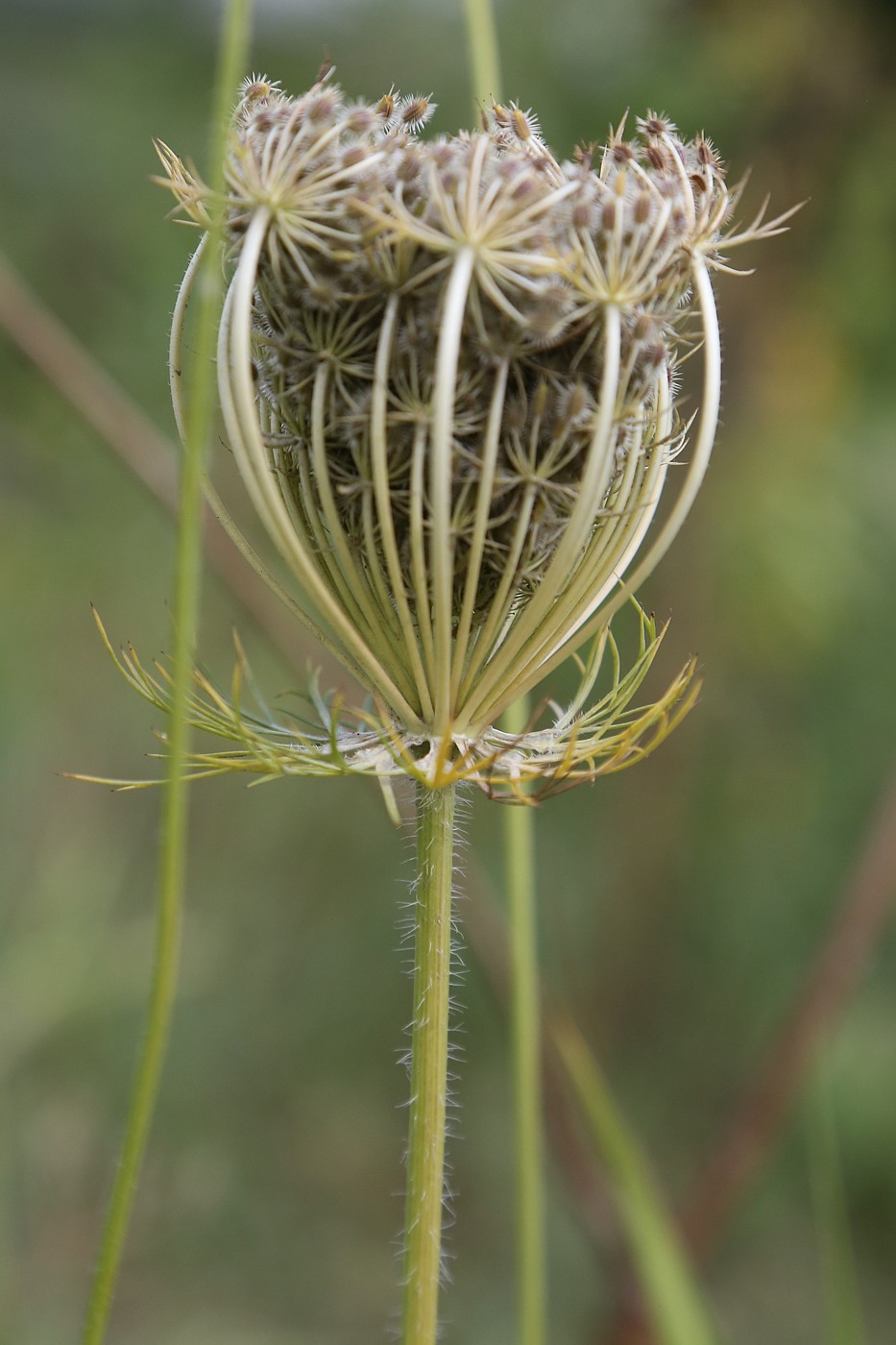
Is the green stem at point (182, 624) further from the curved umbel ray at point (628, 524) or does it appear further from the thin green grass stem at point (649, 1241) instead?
the thin green grass stem at point (649, 1241)

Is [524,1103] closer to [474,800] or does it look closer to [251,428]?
[251,428]

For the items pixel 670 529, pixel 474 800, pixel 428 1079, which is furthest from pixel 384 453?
pixel 474 800

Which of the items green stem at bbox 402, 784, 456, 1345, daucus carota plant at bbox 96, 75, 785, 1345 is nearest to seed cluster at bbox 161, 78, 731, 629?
daucus carota plant at bbox 96, 75, 785, 1345

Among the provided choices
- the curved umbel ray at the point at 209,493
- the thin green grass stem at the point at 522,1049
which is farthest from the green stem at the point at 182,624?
the thin green grass stem at the point at 522,1049

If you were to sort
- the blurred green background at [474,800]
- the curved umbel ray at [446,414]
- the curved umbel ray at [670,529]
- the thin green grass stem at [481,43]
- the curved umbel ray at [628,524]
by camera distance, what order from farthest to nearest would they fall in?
the blurred green background at [474,800] < the thin green grass stem at [481,43] < the curved umbel ray at [628,524] < the curved umbel ray at [670,529] < the curved umbel ray at [446,414]

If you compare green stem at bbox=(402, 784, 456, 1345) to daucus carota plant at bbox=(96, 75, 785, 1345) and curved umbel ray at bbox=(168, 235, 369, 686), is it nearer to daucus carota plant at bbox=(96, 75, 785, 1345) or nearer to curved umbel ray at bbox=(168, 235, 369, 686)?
daucus carota plant at bbox=(96, 75, 785, 1345)

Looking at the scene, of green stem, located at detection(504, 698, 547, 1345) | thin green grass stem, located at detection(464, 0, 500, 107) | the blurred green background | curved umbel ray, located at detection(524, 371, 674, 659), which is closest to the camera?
curved umbel ray, located at detection(524, 371, 674, 659)

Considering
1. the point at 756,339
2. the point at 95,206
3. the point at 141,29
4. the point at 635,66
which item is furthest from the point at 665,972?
the point at 141,29
